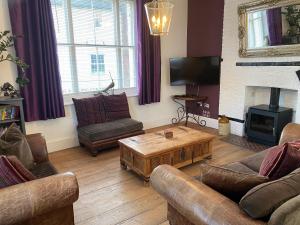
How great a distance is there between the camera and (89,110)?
12.6 feet

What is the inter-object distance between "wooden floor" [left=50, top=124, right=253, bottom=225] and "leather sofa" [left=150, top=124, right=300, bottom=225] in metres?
0.56

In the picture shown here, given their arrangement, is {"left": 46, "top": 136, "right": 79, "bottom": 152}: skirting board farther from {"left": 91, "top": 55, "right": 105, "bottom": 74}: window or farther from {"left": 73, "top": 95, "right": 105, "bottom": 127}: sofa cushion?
{"left": 91, "top": 55, "right": 105, "bottom": 74}: window

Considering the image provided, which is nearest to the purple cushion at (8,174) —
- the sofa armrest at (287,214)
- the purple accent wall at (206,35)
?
the sofa armrest at (287,214)

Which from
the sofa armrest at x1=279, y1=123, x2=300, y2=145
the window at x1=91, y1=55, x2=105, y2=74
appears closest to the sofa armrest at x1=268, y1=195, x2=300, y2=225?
the sofa armrest at x1=279, y1=123, x2=300, y2=145

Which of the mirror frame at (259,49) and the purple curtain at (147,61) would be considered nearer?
the mirror frame at (259,49)

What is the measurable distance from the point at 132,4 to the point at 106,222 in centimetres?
376

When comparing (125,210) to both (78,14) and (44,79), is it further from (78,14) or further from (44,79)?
(78,14)

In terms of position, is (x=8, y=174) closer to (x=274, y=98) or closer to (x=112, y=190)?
(x=112, y=190)

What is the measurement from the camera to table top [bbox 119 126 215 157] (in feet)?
9.00

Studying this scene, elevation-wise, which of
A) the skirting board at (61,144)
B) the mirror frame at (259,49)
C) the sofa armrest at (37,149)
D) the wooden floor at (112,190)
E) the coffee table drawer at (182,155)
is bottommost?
the wooden floor at (112,190)

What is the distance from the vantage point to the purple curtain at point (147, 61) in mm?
4383

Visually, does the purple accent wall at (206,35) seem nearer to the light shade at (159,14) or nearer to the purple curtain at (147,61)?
the purple curtain at (147,61)

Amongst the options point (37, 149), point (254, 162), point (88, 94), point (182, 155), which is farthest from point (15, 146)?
point (88, 94)

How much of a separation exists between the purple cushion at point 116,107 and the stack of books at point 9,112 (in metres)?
1.35
